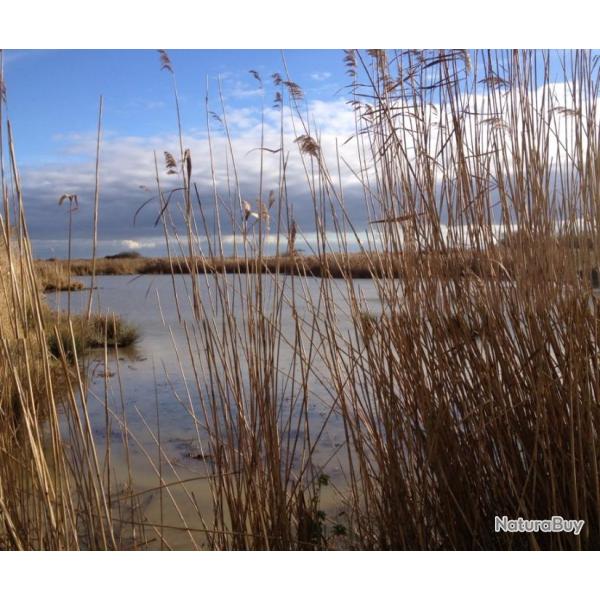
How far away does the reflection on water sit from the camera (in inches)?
54.1

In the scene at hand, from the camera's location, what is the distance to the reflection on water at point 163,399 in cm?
138

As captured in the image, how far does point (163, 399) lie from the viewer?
8.16 ft

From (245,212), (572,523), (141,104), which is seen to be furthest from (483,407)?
(141,104)

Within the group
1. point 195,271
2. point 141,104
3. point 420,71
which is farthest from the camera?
point 141,104

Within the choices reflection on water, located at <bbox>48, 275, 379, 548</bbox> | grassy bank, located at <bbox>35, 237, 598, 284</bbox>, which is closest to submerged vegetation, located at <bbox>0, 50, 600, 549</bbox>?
grassy bank, located at <bbox>35, 237, 598, 284</bbox>

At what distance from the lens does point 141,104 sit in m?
1.43
